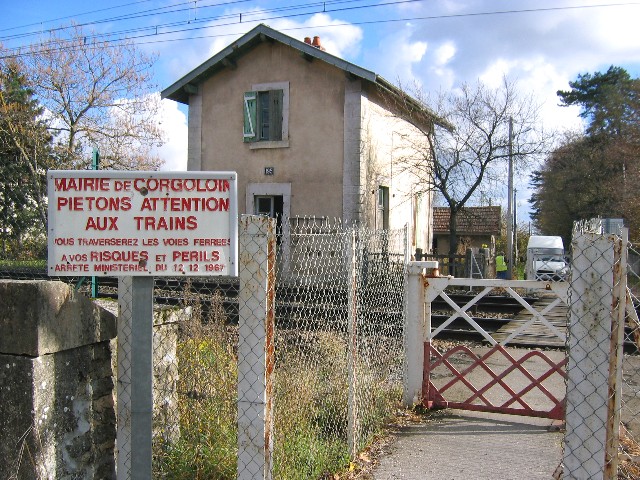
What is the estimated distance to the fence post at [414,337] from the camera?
20.5 feet

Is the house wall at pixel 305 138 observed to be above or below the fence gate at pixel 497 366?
Answer: above

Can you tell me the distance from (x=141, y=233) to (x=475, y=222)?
3258cm

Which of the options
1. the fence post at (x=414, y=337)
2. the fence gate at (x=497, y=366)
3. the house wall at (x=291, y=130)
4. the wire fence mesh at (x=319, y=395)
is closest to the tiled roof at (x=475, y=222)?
the house wall at (x=291, y=130)

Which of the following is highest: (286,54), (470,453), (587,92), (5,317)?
(587,92)

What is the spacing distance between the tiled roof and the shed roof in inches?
550

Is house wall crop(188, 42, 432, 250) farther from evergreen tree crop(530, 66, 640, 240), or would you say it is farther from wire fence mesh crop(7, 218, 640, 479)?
evergreen tree crop(530, 66, 640, 240)

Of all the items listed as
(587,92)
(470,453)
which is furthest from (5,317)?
(587,92)

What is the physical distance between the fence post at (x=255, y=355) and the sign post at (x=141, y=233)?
0.90ft

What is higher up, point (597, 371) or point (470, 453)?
point (597, 371)

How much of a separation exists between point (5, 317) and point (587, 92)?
162 ft

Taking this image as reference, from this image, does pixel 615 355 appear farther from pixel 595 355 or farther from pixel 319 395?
pixel 319 395

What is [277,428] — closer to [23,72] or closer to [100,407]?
[100,407]

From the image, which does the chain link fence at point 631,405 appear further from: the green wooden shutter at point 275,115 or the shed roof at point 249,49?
the green wooden shutter at point 275,115

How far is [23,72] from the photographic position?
25266 millimetres
